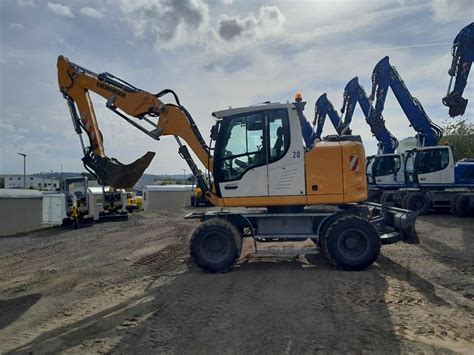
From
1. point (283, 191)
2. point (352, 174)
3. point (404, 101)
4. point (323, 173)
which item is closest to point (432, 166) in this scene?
point (404, 101)

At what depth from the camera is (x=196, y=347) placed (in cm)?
464

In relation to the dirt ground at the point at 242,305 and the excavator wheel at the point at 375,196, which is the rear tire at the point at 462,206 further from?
the dirt ground at the point at 242,305

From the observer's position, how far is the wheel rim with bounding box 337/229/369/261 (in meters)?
7.76

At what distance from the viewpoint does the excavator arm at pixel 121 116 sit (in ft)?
29.0

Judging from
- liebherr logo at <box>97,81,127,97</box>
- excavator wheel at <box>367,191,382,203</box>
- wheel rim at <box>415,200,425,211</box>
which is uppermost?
liebherr logo at <box>97,81,127,97</box>

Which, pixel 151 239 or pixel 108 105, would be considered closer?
pixel 108 105

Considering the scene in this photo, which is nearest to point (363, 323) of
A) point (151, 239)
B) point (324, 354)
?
point (324, 354)

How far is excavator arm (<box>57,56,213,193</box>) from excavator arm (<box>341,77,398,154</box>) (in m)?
13.7

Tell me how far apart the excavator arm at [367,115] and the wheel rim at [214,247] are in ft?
47.8

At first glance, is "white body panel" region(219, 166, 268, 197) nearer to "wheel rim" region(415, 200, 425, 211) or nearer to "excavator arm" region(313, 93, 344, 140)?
"wheel rim" region(415, 200, 425, 211)

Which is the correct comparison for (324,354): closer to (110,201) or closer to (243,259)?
(243,259)

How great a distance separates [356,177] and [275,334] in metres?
4.04

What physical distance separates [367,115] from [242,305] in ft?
61.3

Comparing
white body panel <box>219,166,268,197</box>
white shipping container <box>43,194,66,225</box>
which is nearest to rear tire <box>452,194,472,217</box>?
white body panel <box>219,166,268,197</box>
